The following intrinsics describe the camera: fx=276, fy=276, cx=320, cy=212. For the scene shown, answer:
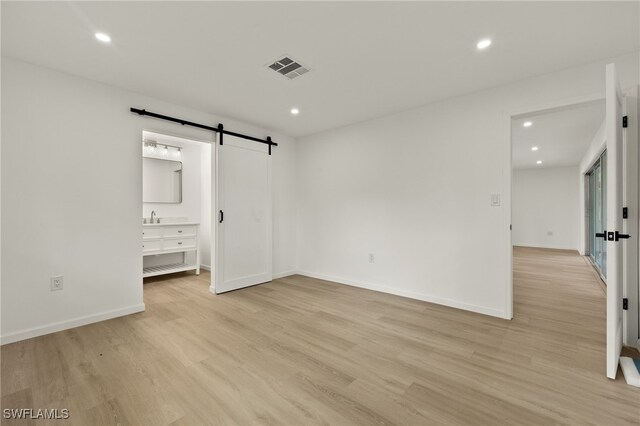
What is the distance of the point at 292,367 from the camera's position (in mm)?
2020

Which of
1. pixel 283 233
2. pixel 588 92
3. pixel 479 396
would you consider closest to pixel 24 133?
pixel 283 233

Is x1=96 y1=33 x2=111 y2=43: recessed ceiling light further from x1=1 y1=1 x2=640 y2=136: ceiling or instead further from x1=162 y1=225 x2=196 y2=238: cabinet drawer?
x1=162 y1=225 x2=196 y2=238: cabinet drawer

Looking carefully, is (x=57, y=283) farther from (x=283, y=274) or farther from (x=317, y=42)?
(x=317, y=42)

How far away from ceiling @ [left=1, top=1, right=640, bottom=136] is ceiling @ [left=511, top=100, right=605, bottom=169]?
74 cm

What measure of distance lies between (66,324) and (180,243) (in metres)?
2.16

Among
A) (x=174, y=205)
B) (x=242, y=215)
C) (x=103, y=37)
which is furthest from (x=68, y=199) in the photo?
(x=174, y=205)

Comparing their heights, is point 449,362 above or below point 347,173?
below

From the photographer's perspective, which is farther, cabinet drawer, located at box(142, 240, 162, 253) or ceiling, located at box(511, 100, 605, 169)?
cabinet drawer, located at box(142, 240, 162, 253)

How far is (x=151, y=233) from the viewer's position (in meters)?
4.41

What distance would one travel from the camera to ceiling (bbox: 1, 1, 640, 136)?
1.86m

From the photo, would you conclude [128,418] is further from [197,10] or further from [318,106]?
[318,106]

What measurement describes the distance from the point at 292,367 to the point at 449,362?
1173 millimetres

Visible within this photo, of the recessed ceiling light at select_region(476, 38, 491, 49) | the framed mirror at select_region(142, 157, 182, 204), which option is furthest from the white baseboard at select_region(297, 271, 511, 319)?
the framed mirror at select_region(142, 157, 182, 204)

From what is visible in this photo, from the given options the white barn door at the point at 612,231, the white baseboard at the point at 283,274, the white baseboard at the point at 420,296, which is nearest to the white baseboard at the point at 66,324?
the white baseboard at the point at 283,274
